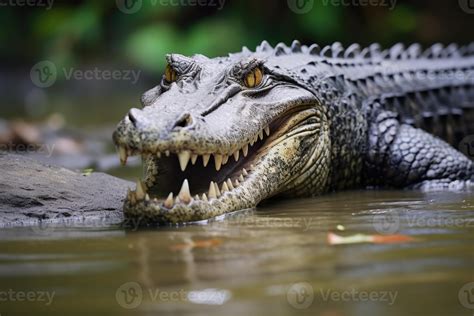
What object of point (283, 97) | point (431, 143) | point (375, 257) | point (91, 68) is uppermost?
point (91, 68)

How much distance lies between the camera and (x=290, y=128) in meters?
4.63

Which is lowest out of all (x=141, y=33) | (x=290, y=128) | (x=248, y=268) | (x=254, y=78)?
(x=248, y=268)

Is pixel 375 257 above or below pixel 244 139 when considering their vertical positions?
below

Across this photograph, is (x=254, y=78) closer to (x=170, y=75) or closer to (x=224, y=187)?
(x=170, y=75)

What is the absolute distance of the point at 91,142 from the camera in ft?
26.0

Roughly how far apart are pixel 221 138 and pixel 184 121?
27 centimetres

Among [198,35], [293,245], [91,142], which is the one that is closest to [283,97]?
[293,245]

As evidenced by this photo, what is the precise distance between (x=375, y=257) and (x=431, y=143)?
3.00m

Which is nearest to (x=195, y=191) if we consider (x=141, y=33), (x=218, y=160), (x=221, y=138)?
(x=218, y=160)

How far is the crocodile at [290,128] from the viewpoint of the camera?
362cm

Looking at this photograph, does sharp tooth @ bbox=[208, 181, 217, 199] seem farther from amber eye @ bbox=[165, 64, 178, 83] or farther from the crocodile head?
amber eye @ bbox=[165, 64, 178, 83]

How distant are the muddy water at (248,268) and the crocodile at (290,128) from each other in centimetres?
35

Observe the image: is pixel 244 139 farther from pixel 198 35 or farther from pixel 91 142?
Result: pixel 198 35

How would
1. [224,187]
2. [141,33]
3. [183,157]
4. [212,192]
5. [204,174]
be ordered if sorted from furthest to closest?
[141,33] → [204,174] → [224,187] → [212,192] → [183,157]
